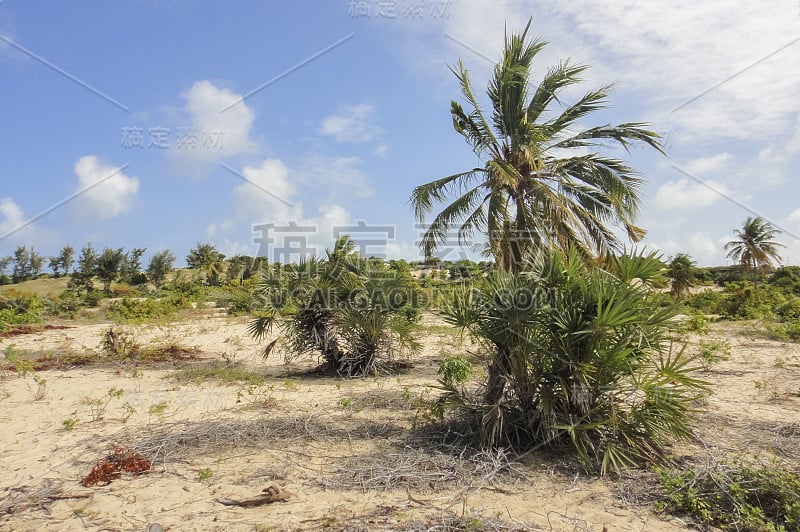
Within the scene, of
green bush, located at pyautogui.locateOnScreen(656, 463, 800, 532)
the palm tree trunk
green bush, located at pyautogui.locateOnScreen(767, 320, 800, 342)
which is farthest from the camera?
green bush, located at pyautogui.locateOnScreen(767, 320, 800, 342)

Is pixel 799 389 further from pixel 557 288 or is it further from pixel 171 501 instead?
pixel 171 501

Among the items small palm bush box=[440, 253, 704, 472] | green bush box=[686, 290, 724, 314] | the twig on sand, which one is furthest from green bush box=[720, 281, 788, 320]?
the twig on sand

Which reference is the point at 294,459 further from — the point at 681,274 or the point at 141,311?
the point at 681,274

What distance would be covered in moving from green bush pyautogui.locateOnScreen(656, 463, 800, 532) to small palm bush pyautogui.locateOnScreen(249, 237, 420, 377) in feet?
20.2

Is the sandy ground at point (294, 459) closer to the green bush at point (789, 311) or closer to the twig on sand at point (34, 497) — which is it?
the twig on sand at point (34, 497)

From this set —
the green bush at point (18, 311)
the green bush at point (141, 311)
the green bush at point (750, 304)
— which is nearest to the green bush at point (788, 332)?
the green bush at point (750, 304)

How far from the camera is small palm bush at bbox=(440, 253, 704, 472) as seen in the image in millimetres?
4898

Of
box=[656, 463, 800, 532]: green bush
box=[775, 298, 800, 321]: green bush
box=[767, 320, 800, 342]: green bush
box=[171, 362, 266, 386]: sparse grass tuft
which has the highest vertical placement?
box=[775, 298, 800, 321]: green bush

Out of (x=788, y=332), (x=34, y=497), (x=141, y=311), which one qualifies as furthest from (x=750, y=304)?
(x=141, y=311)

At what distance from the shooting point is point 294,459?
5.41 m

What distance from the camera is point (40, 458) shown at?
18.5 feet

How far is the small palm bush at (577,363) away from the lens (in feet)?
16.1

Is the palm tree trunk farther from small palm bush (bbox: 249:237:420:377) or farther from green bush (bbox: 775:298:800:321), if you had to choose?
green bush (bbox: 775:298:800:321)

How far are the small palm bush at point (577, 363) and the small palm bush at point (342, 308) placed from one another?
447 centimetres
